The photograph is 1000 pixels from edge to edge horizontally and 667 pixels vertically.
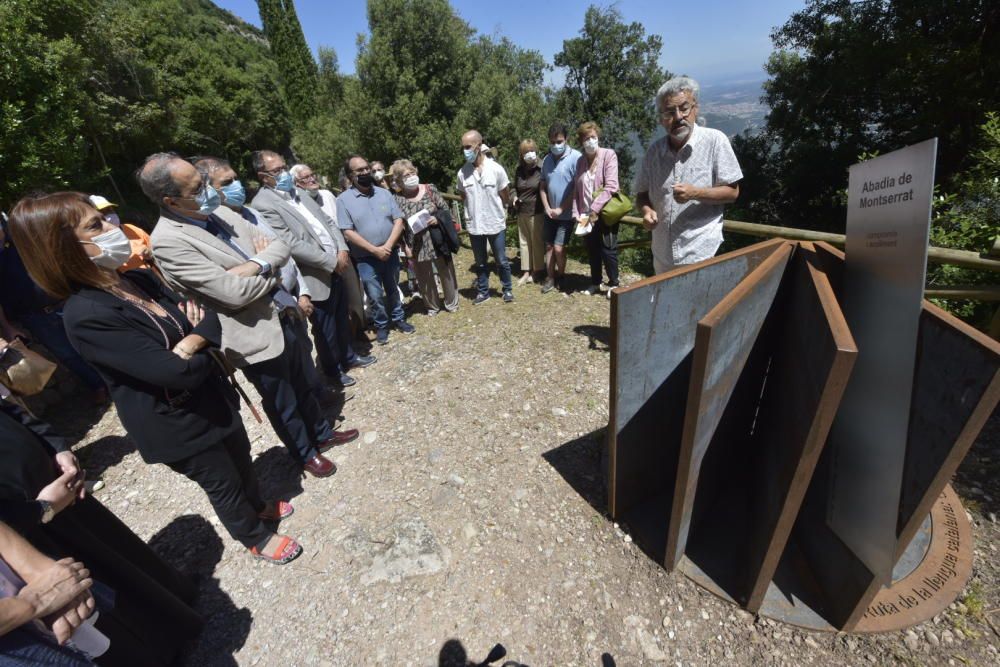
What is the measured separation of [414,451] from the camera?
11.9 feet

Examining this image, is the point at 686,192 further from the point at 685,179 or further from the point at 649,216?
the point at 649,216

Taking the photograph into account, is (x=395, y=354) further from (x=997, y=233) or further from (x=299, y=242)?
(x=997, y=233)

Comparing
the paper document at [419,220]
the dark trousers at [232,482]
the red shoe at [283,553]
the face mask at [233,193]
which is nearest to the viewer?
the dark trousers at [232,482]

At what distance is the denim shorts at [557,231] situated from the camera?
19.0 feet

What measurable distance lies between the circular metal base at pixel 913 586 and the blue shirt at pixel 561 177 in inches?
172

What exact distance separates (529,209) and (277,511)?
16.4ft

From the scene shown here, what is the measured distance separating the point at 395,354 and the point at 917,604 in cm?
465

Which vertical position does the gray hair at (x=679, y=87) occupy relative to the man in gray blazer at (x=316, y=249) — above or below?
above

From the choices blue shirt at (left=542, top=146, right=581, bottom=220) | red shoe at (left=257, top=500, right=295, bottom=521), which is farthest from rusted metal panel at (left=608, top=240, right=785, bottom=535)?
blue shirt at (left=542, top=146, right=581, bottom=220)

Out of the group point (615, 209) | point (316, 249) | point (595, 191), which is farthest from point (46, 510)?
point (595, 191)

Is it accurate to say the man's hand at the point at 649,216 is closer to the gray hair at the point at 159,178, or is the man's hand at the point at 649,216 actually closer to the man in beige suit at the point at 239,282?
the man in beige suit at the point at 239,282

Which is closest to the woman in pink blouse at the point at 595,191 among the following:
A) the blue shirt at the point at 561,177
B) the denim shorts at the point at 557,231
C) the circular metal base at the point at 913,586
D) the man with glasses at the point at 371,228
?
the blue shirt at the point at 561,177

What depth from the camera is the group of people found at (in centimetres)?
174

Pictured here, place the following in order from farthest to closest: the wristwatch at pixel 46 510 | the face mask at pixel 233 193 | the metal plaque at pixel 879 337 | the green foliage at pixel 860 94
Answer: the green foliage at pixel 860 94 → the face mask at pixel 233 193 → the wristwatch at pixel 46 510 → the metal plaque at pixel 879 337
